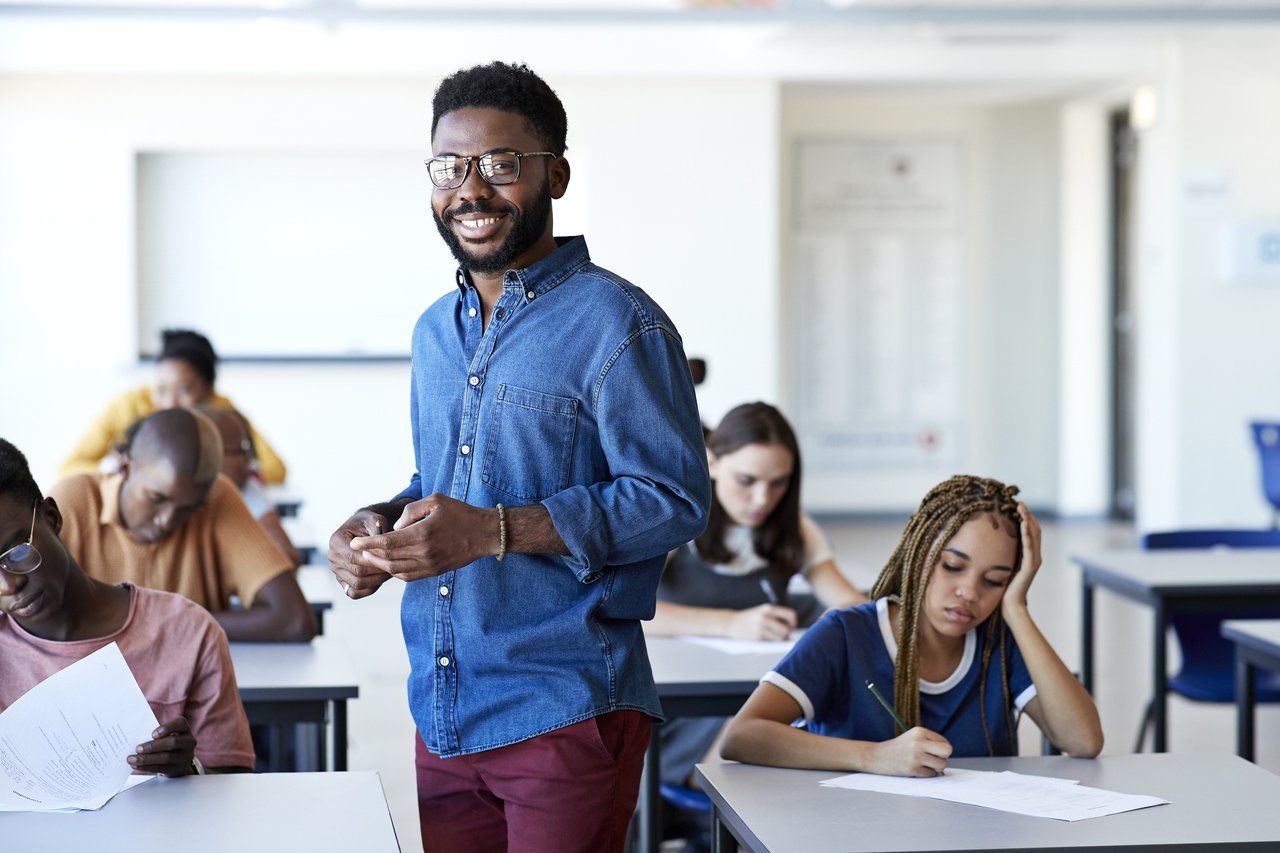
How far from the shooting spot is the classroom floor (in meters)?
4.52

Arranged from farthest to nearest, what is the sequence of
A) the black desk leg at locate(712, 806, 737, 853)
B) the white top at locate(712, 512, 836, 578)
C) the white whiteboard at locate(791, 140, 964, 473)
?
the white whiteboard at locate(791, 140, 964, 473)
the white top at locate(712, 512, 836, 578)
the black desk leg at locate(712, 806, 737, 853)

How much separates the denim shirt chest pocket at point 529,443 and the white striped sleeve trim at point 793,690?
737mm

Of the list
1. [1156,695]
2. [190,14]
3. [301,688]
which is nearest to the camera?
[301,688]

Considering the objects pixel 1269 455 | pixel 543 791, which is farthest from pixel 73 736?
pixel 1269 455

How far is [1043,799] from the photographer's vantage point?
2010mm

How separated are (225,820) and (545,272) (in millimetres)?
736

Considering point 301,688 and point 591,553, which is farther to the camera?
point 301,688

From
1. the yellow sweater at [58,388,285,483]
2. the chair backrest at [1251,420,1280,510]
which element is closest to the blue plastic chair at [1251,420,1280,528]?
the chair backrest at [1251,420,1280,510]

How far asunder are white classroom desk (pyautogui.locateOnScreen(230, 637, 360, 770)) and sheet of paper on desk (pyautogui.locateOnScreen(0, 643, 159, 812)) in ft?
2.55

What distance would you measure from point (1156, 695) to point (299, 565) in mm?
2354

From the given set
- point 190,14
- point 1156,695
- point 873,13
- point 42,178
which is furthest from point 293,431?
point 1156,695

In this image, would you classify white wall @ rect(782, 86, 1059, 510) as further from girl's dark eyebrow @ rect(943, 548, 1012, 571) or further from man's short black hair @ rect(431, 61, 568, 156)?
man's short black hair @ rect(431, 61, 568, 156)

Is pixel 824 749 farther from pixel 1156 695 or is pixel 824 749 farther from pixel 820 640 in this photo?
pixel 1156 695

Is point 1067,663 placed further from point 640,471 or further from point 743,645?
point 640,471
